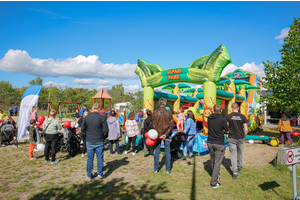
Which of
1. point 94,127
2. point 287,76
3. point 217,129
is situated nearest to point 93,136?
point 94,127

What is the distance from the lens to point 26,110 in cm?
808

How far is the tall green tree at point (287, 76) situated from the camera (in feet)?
29.5

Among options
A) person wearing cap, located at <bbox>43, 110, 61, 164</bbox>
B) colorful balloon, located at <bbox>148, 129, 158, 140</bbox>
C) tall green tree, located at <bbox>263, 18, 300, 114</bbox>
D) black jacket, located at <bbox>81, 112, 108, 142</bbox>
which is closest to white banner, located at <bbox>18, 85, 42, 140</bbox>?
person wearing cap, located at <bbox>43, 110, 61, 164</bbox>

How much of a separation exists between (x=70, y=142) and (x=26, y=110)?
3113 millimetres

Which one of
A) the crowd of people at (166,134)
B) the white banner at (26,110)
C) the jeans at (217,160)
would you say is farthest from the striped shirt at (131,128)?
the white banner at (26,110)

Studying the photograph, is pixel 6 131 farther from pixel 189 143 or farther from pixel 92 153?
pixel 189 143

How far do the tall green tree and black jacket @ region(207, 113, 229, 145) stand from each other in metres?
6.88

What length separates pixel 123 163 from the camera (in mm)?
5734

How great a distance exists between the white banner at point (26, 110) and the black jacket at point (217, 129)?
7.45 metres

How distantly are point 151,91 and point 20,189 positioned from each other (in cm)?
897

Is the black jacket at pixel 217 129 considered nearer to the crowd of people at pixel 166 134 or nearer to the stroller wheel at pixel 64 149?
the crowd of people at pixel 166 134

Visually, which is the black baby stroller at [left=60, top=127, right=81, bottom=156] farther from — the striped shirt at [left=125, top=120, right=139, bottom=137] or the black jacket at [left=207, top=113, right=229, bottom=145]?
the black jacket at [left=207, top=113, right=229, bottom=145]

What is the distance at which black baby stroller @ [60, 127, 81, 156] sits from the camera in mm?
6426

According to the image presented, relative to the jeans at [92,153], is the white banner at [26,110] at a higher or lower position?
higher
